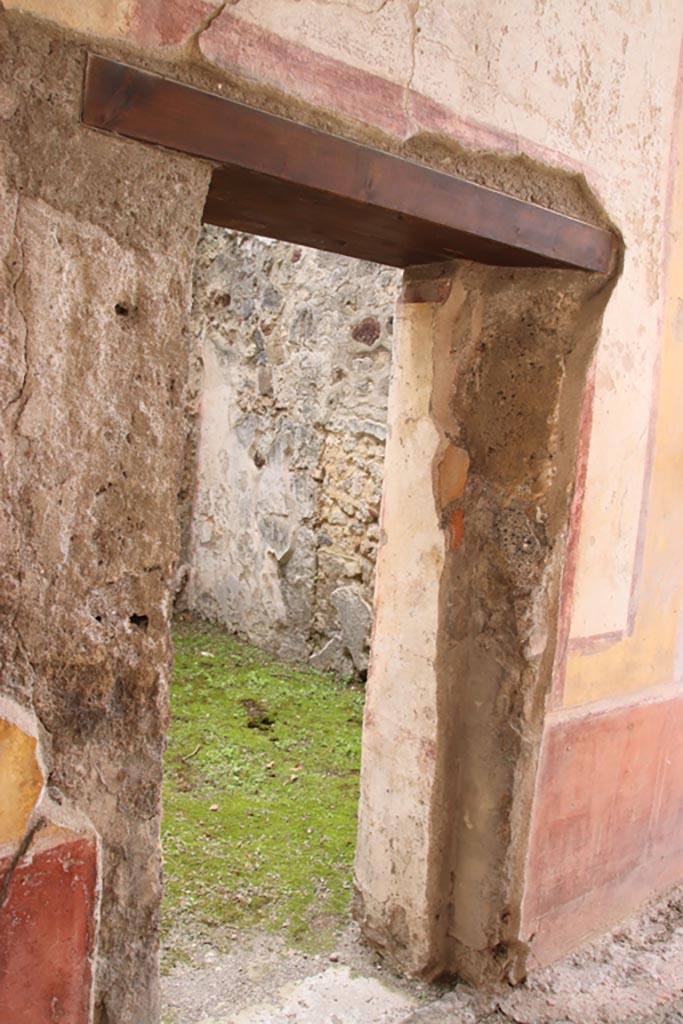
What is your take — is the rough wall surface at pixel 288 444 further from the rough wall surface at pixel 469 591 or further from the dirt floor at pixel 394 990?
the dirt floor at pixel 394 990

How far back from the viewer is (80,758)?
141cm

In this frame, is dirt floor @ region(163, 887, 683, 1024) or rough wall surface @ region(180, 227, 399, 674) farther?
rough wall surface @ region(180, 227, 399, 674)

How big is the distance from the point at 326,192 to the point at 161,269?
327mm

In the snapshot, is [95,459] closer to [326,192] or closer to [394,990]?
[326,192]

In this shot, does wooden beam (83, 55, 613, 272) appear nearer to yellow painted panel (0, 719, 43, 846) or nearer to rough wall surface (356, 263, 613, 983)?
rough wall surface (356, 263, 613, 983)

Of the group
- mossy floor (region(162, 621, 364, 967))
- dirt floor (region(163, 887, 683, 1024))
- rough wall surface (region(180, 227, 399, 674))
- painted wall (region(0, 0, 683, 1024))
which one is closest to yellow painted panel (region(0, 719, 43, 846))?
painted wall (region(0, 0, 683, 1024))

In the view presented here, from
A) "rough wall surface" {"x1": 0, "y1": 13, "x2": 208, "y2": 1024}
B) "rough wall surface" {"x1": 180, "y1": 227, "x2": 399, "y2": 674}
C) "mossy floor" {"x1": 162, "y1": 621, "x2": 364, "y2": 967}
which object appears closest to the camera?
"rough wall surface" {"x1": 0, "y1": 13, "x2": 208, "y2": 1024}

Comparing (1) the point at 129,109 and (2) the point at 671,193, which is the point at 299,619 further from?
(1) the point at 129,109

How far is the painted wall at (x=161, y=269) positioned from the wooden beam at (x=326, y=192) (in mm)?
53

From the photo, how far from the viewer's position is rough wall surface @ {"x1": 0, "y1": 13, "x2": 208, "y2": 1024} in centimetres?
127

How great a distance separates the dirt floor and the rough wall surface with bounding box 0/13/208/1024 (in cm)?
79

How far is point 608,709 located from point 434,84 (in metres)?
1.64

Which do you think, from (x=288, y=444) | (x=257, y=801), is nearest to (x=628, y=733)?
(x=257, y=801)

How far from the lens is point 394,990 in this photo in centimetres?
229
